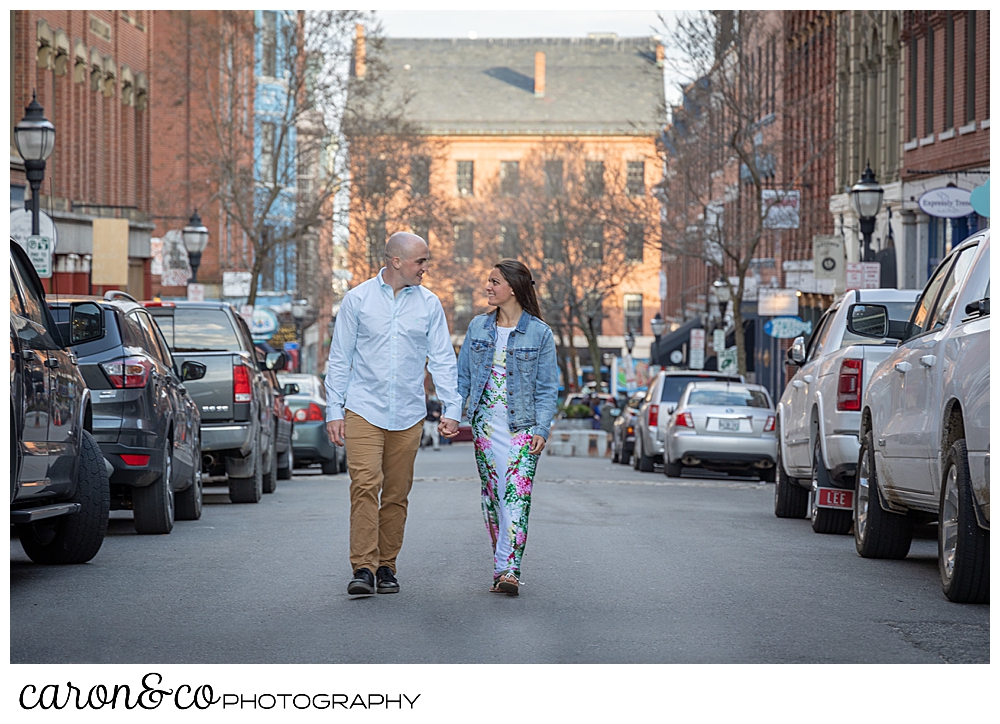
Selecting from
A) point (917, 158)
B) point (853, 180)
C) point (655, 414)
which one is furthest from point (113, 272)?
point (853, 180)

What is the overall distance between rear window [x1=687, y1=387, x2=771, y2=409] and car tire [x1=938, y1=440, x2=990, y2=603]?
1562 cm

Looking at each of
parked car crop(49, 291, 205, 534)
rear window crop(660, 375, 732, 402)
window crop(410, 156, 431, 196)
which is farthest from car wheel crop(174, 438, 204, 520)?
window crop(410, 156, 431, 196)

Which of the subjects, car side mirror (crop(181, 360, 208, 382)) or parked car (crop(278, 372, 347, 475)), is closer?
car side mirror (crop(181, 360, 208, 382))

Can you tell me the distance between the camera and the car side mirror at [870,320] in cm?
1106

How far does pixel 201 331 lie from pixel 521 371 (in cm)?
886

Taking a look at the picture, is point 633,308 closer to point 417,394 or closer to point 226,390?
point 226,390

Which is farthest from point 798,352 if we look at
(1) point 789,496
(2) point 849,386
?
(2) point 849,386

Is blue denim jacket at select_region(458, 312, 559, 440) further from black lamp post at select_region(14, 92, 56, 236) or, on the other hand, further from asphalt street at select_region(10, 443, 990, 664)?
black lamp post at select_region(14, 92, 56, 236)

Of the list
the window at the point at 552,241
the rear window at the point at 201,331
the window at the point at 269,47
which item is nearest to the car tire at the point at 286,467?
the rear window at the point at 201,331

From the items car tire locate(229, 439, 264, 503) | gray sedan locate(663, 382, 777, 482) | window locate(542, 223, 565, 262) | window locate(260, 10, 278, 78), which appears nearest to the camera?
car tire locate(229, 439, 264, 503)

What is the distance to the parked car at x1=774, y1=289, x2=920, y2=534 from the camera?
41.0ft

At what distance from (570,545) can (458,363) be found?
3.05 meters

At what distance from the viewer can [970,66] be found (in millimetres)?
29875

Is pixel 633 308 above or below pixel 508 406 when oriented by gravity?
above
